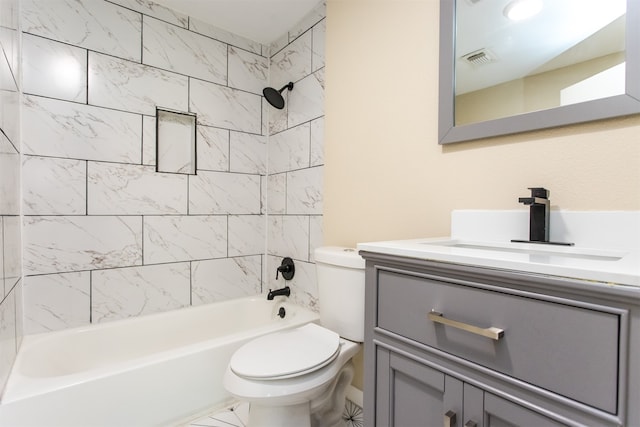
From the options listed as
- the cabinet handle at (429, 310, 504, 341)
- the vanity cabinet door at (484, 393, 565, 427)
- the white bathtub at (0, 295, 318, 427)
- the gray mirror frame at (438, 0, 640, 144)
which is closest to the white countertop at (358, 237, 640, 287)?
the cabinet handle at (429, 310, 504, 341)

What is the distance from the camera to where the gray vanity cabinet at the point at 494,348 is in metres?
0.53

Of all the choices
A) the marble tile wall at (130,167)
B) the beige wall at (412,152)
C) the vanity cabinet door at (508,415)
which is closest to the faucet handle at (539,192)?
the beige wall at (412,152)

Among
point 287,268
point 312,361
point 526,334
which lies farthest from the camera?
point 287,268

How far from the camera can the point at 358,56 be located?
167cm

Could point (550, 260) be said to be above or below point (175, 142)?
below

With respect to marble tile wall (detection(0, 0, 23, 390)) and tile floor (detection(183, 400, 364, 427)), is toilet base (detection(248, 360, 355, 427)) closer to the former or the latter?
tile floor (detection(183, 400, 364, 427))

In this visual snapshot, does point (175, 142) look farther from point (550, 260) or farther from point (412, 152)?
point (550, 260)

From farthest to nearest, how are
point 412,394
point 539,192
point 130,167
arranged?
point 130,167 → point 539,192 → point 412,394

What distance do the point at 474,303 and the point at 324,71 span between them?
163 centimetres

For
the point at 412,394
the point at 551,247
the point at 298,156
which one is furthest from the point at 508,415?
the point at 298,156

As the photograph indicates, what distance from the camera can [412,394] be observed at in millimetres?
833

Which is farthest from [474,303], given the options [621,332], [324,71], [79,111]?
[79,111]

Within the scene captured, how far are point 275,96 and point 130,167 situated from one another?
1018 mm

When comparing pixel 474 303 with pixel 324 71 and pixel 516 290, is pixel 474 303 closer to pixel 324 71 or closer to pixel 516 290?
pixel 516 290
